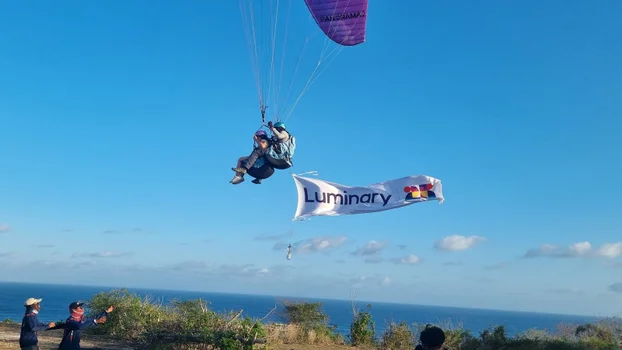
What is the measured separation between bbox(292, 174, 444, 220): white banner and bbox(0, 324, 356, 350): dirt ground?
11.3 ft

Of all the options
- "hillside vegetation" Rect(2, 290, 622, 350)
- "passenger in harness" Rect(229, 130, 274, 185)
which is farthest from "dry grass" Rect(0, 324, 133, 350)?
"passenger in harness" Rect(229, 130, 274, 185)

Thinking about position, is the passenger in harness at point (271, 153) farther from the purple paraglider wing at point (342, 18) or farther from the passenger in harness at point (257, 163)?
the purple paraglider wing at point (342, 18)

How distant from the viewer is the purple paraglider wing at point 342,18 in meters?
14.1

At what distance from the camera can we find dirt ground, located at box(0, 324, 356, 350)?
45.5 ft

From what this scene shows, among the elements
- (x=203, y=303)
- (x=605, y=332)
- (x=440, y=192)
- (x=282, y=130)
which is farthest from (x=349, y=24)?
(x=605, y=332)

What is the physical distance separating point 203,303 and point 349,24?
25.6ft

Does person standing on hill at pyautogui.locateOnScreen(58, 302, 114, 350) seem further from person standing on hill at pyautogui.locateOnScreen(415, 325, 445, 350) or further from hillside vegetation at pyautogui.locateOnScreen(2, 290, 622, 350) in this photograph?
person standing on hill at pyautogui.locateOnScreen(415, 325, 445, 350)

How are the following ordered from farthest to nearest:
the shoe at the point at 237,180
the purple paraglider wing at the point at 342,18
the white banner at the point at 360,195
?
the purple paraglider wing at the point at 342,18
the white banner at the point at 360,195
the shoe at the point at 237,180

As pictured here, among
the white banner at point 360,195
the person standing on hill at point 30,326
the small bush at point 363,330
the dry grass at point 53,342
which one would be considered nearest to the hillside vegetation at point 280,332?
the small bush at point 363,330

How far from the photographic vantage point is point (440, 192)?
1254 centimetres

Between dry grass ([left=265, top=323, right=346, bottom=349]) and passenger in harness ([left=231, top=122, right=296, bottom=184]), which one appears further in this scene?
dry grass ([left=265, top=323, right=346, bottom=349])

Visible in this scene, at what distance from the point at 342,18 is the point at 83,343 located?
10.2m

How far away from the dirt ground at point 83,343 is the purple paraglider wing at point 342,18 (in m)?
7.52

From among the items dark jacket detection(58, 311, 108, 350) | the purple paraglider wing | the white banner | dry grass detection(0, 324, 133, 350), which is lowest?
dry grass detection(0, 324, 133, 350)
